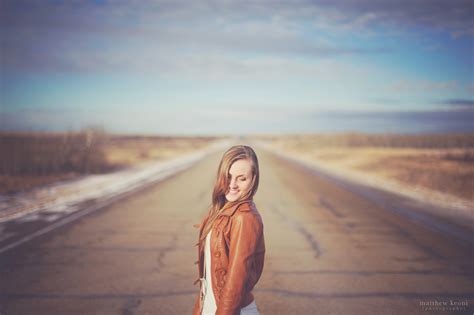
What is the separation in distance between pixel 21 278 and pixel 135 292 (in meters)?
1.66

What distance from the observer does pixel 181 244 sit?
6.23 m

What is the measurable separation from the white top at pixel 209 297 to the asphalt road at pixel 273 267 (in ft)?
5.86

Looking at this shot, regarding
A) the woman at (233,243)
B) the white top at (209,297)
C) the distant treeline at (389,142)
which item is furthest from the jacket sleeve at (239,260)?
the distant treeline at (389,142)

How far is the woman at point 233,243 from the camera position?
1891 millimetres

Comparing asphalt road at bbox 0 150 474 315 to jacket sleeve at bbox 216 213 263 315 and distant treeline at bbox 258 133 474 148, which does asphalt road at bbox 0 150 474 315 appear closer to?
jacket sleeve at bbox 216 213 263 315

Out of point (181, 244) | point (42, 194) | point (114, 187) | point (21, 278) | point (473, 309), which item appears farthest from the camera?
point (114, 187)

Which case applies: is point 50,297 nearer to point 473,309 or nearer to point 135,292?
point 135,292

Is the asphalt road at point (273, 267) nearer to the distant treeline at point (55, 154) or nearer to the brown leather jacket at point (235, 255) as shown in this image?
the brown leather jacket at point (235, 255)

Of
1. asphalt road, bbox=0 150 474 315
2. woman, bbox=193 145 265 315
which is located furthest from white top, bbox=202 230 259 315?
asphalt road, bbox=0 150 474 315

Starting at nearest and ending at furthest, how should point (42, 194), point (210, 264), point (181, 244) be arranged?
point (210, 264) → point (181, 244) → point (42, 194)

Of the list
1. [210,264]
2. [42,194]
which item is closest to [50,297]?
[210,264]

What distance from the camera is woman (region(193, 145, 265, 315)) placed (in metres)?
1.89

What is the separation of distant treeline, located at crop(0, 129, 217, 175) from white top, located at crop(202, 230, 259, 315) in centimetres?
1897

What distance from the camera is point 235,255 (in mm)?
1898
